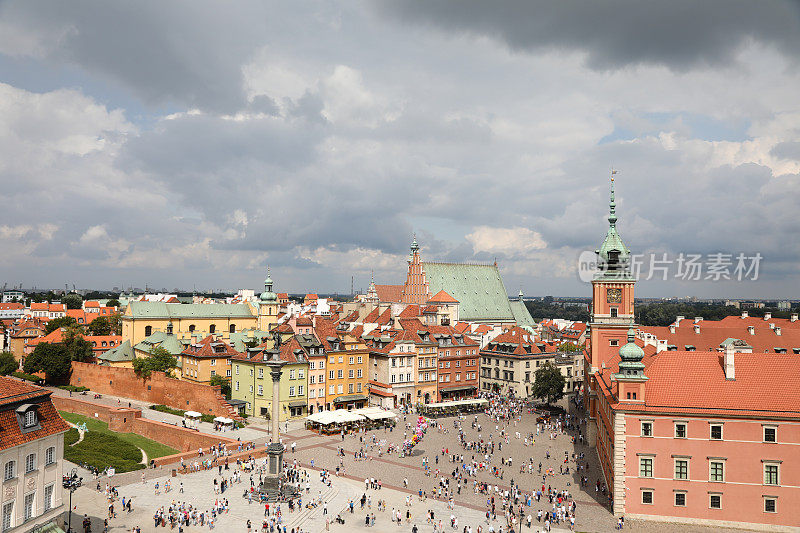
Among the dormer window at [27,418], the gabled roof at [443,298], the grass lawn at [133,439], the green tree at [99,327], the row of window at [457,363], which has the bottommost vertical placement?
the grass lawn at [133,439]

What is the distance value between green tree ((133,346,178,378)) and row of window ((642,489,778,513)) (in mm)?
62650

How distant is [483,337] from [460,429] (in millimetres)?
36892

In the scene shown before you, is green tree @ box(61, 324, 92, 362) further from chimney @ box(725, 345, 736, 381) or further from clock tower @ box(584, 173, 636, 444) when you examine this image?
chimney @ box(725, 345, 736, 381)

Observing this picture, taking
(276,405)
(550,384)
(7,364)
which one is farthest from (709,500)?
(7,364)

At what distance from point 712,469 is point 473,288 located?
87.5 metres

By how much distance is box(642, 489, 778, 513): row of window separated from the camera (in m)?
39.5

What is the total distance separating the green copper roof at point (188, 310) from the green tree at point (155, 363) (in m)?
25.3

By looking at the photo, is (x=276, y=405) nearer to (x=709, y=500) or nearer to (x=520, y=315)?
(x=709, y=500)

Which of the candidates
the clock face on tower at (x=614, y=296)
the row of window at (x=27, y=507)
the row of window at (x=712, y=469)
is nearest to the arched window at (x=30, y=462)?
the row of window at (x=27, y=507)

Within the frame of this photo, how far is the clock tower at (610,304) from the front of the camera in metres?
70.2

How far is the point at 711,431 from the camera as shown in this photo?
134 feet

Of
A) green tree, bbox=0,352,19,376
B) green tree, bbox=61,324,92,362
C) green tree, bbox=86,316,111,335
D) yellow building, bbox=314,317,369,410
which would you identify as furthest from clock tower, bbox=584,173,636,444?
green tree, bbox=86,316,111,335

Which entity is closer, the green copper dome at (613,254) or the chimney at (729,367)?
the chimney at (729,367)

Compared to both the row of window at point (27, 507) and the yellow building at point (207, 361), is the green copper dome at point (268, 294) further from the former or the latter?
the row of window at point (27, 507)
